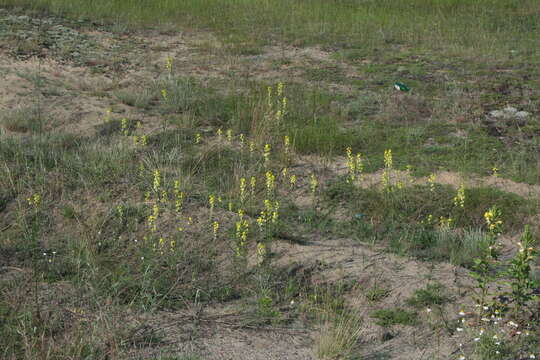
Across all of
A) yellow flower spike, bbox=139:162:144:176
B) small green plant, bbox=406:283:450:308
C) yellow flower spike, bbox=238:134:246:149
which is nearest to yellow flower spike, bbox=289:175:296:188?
yellow flower spike, bbox=238:134:246:149

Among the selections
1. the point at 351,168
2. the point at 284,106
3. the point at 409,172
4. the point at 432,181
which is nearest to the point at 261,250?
the point at 351,168

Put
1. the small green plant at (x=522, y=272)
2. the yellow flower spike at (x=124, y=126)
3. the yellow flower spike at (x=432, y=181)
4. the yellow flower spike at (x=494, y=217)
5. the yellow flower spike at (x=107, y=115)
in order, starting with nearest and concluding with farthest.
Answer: the small green plant at (x=522, y=272), the yellow flower spike at (x=494, y=217), the yellow flower spike at (x=432, y=181), the yellow flower spike at (x=124, y=126), the yellow flower spike at (x=107, y=115)

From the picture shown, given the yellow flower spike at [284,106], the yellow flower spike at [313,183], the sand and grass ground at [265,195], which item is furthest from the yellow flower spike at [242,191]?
the yellow flower spike at [284,106]

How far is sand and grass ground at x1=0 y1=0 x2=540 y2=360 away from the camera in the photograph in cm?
425

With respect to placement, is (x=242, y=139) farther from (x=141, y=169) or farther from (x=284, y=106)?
(x=141, y=169)

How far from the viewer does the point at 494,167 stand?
657cm

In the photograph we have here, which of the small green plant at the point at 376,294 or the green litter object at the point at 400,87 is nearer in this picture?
the small green plant at the point at 376,294

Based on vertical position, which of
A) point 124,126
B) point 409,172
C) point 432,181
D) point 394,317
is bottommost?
point 394,317

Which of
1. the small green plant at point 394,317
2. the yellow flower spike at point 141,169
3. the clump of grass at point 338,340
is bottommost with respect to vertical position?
the small green plant at point 394,317

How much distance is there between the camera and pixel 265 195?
20.6ft

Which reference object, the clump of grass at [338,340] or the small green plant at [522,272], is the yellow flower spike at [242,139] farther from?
the small green plant at [522,272]

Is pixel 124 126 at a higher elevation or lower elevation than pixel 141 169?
higher

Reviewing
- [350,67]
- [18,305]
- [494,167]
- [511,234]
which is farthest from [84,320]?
[350,67]

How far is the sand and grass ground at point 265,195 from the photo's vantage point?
425cm
